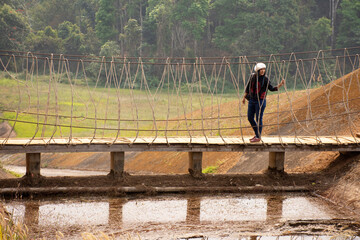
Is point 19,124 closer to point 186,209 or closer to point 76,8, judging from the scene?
point 186,209

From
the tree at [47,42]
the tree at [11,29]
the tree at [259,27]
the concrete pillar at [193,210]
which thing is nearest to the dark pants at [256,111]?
the concrete pillar at [193,210]

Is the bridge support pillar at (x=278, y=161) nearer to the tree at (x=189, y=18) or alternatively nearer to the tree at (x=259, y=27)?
the tree at (x=259, y=27)

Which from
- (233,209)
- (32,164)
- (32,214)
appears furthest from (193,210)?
(32,164)

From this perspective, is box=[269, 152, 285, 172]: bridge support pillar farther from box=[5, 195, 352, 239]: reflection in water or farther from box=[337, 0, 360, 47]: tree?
box=[337, 0, 360, 47]: tree

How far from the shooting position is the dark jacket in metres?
9.41

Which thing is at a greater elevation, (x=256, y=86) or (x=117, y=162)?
(x=256, y=86)

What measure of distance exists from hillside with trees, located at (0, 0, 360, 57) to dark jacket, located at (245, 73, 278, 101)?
2717 centimetres

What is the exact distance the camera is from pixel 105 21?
40.8 metres

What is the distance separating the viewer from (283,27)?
37.1 m

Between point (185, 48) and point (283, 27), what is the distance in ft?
25.3

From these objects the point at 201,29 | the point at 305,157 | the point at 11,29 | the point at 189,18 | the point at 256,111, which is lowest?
the point at 305,157

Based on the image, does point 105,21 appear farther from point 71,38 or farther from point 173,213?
point 173,213

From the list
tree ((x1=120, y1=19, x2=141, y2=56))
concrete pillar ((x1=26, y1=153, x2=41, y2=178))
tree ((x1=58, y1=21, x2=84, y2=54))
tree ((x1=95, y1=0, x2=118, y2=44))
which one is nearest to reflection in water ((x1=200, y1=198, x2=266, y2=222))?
concrete pillar ((x1=26, y1=153, x2=41, y2=178))

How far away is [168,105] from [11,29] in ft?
88.1
